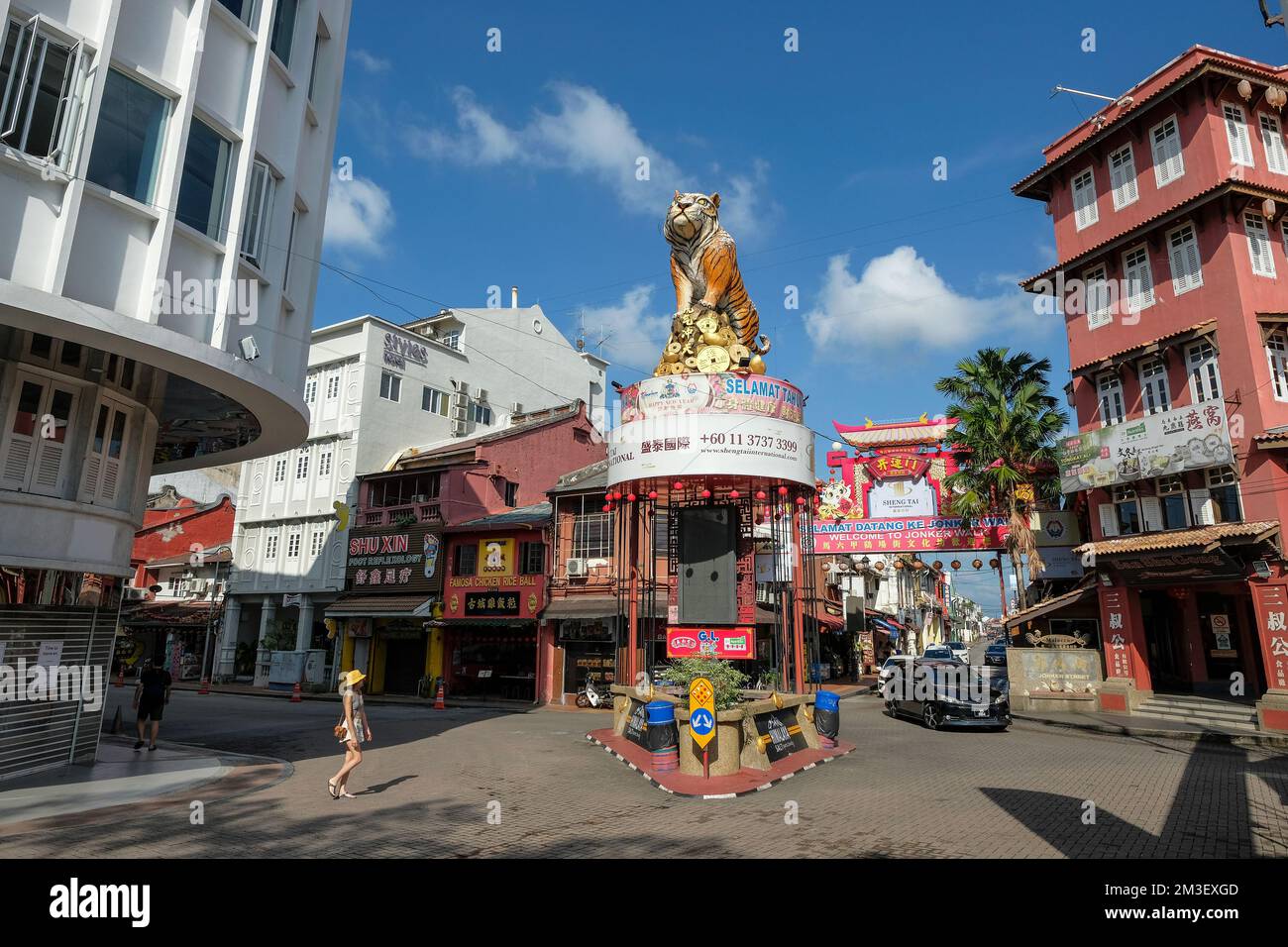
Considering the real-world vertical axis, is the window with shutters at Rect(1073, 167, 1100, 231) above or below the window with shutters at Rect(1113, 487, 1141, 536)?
above

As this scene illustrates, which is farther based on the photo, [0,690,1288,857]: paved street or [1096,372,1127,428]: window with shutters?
[1096,372,1127,428]: window with shutters

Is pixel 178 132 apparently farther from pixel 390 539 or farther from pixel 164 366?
pixel 390 539

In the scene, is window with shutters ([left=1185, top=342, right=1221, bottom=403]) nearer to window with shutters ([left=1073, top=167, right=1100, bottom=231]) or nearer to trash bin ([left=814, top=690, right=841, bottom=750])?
window with shutters ([left=1073, top=167, right=1100, bottom=231])

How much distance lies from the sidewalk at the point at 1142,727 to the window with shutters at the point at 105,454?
77.8ft

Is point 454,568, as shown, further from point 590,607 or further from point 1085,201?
point 1085,201

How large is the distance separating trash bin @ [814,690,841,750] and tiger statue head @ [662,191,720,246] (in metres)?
11.9

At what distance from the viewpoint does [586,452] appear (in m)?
41.1

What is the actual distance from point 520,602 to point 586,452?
12.3 metres

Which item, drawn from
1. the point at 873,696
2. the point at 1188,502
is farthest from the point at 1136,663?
the point at 873,696

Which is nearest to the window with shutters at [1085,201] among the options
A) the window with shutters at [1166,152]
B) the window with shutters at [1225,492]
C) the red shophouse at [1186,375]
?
the red shophouse at [1186,375]

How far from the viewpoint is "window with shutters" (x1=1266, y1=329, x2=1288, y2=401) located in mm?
20047

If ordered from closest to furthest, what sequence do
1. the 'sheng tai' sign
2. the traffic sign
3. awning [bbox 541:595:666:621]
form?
the traffic sign
awning [bbox 541:595:666:621]
the 'sheng tai' sign

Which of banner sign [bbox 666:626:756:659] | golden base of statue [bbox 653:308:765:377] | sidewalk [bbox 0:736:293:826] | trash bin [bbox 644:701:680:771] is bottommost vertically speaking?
sidewalk [bbox 0:736:293:826]

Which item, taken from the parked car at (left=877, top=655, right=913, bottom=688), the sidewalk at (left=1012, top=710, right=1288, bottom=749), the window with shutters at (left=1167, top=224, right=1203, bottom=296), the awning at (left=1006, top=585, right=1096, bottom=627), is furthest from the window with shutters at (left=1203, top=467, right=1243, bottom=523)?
the parked car at (left=877, top=655, right=913, bottom=688)
